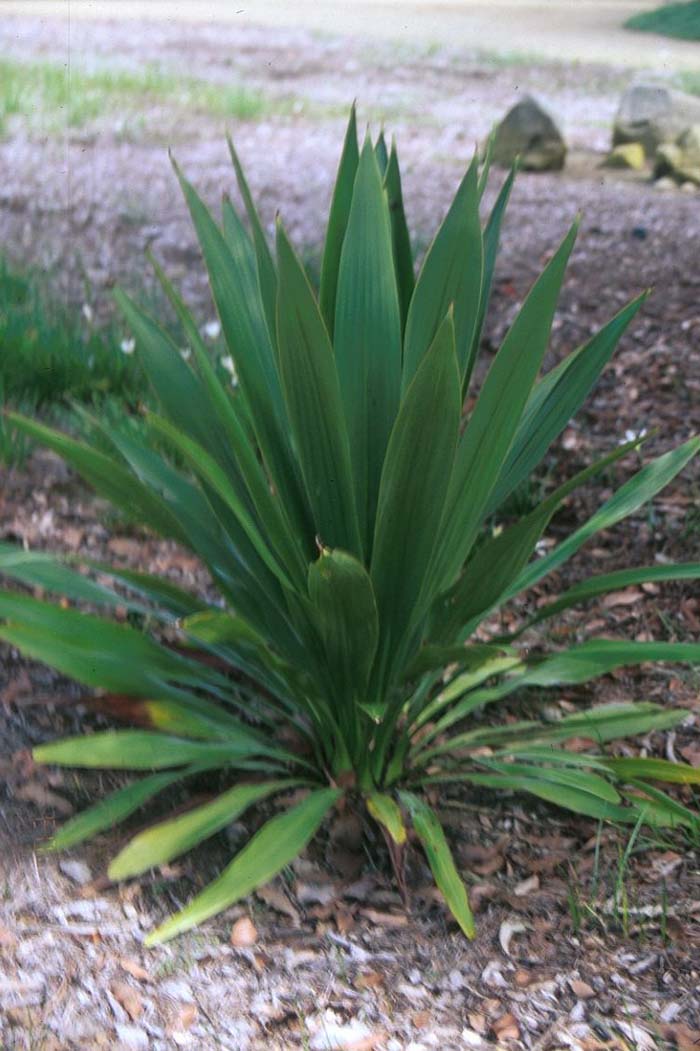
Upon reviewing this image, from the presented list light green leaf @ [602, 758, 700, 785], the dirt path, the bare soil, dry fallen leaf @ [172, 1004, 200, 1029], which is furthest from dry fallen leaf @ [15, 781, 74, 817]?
the dirt path

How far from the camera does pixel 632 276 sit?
465cm

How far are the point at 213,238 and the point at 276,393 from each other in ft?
1.00

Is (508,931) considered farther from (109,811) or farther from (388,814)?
(109,811)

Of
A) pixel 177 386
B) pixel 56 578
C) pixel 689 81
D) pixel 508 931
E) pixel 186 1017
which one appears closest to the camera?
pixel 186 1017

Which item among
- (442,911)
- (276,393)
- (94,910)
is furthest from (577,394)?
(94,910)

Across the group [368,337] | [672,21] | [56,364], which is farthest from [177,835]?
[672,21]

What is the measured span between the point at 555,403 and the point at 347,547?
1.71 feet

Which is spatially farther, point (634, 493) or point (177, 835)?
point (634, 493)

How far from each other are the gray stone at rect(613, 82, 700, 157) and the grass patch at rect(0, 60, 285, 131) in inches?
64.1

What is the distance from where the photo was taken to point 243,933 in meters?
2.04

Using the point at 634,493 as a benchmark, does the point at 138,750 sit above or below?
below

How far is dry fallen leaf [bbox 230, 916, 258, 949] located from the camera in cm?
202

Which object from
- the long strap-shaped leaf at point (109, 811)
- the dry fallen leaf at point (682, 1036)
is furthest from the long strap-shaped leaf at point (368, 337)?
the dry fallen leaf at point (682, 1036)

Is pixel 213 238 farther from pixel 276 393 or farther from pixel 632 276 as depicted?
pixel 632 276
